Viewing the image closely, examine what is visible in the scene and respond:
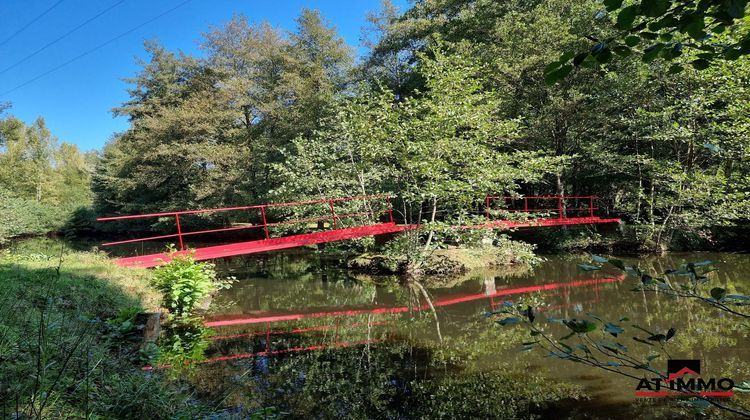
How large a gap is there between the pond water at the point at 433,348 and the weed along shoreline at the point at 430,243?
0.04 meters

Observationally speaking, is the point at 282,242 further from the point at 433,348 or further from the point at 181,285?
the point at 433,348

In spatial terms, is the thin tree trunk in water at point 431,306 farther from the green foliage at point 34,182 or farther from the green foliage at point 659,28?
the green foliage at point 34,182

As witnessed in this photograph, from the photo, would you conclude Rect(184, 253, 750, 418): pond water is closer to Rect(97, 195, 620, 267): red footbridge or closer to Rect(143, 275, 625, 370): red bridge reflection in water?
Rect(143, 275, 625, 370): red bridge reflection in water

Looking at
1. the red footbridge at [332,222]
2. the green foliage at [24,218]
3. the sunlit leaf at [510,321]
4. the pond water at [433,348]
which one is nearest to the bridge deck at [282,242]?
the red footbridge at [332,222]

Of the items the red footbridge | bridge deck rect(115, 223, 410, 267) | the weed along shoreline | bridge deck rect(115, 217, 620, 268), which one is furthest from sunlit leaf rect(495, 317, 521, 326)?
bridge deck rect(115, 217, 620, 268)

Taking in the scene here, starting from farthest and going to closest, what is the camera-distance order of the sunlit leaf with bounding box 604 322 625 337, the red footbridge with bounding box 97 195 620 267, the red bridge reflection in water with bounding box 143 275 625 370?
the red footbridge with bounding box 97 195 620 267 < the red bridge reflection in water with bounding box 143 275 625 370 < the sunlit leaf with bounding box 604 322 625 337

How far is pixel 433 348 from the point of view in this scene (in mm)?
5270

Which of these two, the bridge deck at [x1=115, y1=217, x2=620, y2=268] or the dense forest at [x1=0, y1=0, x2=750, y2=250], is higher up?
the dense forest at [x1=0, y1=0, x2=750, y2=250]

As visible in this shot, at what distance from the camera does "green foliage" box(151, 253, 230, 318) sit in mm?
6512

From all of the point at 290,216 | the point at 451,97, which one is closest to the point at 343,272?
the point at 290,216

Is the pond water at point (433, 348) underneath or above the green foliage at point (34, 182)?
underneath

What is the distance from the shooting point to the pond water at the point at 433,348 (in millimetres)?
3785

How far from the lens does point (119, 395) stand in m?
2.52

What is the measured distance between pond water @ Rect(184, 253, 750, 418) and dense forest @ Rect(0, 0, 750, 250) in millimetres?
2465
